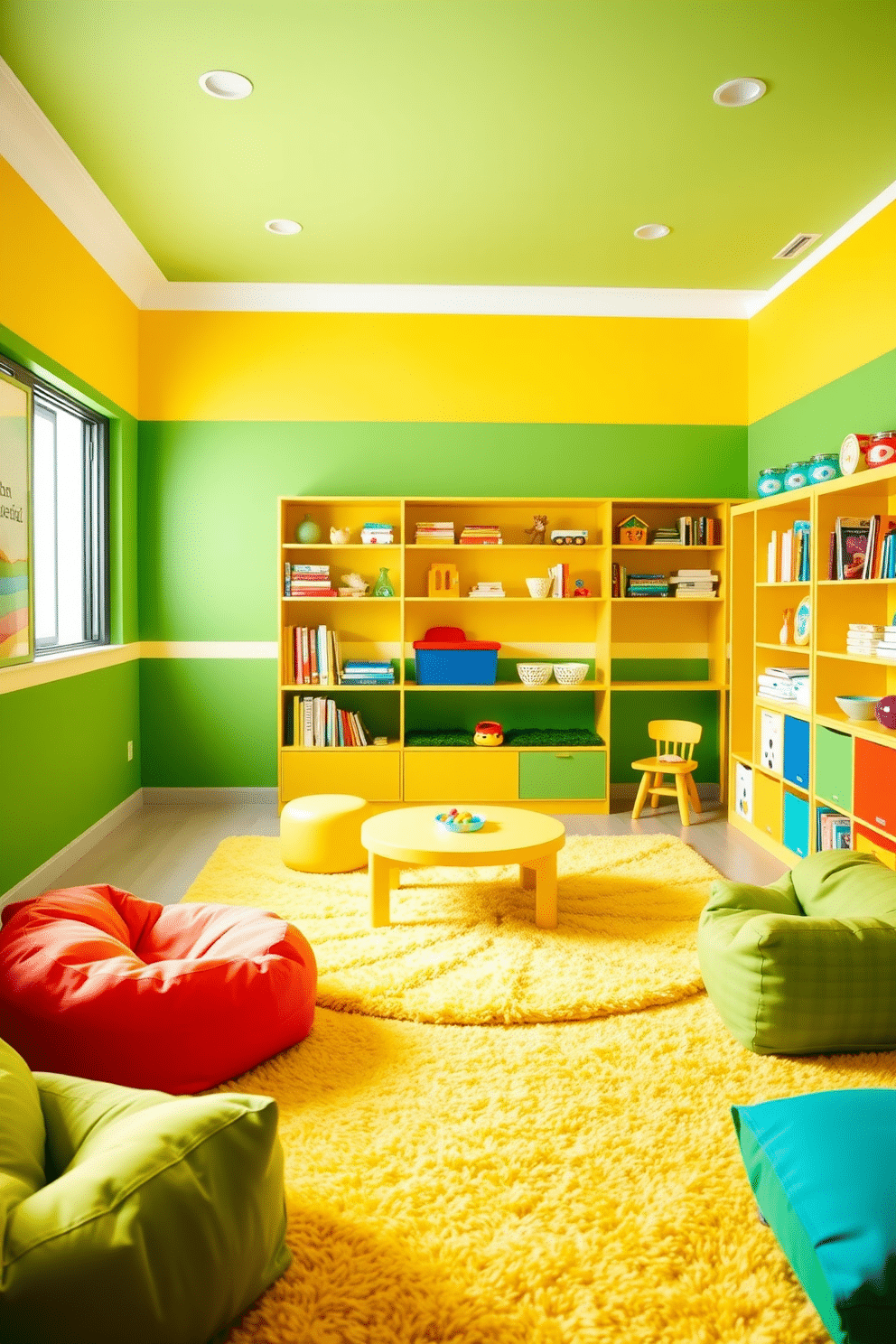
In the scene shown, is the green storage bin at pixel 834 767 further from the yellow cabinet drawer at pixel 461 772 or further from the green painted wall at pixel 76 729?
the green painted wall at pixel 76 729

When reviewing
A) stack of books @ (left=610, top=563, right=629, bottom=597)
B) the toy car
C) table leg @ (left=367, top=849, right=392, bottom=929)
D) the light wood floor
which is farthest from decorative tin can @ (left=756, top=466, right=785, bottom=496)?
table leg @ (left=367, top=849, right=392, bottom=929)

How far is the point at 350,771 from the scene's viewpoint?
18.0ft

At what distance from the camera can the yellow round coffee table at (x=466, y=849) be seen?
3408 millimetres

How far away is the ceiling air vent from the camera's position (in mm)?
4801

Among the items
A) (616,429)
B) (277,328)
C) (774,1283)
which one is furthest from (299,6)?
(774,1283)

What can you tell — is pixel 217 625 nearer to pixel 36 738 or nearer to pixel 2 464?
pixel 36 738

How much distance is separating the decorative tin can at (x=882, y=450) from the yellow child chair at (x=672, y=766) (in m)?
1.93

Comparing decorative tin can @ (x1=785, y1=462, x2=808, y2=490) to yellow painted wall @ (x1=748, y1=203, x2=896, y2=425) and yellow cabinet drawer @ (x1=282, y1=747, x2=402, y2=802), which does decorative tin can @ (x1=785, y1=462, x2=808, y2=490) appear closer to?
yellow painted wall @ (x1=748, y1=203, x2=896, y2=425)

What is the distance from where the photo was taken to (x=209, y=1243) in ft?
5.06

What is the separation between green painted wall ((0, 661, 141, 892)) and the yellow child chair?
300 cm

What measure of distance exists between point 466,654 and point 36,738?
2.48m

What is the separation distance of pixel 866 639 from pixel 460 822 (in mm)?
1936

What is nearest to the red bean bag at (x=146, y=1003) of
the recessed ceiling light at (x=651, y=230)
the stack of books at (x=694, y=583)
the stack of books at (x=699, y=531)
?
the stack of books at (x=694, y=583)

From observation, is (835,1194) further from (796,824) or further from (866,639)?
(796,824)
